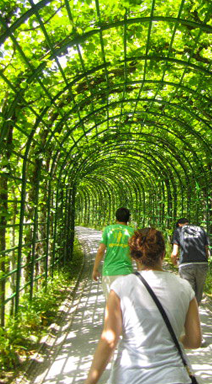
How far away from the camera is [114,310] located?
159cm

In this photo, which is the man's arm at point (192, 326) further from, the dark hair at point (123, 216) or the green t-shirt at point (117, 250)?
the dark hair at point (123, 216)

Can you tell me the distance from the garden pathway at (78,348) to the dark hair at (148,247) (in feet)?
7.16

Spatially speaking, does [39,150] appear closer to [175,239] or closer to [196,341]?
[175,239]

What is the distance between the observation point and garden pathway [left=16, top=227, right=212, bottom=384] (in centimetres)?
345

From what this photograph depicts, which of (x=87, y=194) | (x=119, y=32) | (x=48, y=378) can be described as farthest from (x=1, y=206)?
(x=87, y=194)

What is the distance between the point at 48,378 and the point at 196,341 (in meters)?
2.29

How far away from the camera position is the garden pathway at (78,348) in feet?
11.3

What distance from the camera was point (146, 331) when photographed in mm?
1553

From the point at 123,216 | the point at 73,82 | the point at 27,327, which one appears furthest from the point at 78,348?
the point at 73,82

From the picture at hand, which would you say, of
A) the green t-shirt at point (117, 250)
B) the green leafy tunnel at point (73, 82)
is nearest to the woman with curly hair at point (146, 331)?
the green t-shirt at point (117, 250)

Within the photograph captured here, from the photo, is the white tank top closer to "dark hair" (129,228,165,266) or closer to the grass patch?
"dark hair" (129,228,165,266)

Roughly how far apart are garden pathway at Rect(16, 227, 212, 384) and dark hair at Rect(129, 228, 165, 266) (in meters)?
2.18

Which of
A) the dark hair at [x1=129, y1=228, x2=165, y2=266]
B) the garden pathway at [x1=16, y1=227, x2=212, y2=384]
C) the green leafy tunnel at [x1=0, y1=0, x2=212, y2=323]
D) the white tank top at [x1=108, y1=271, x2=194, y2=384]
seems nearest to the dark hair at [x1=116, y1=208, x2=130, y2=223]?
the green leafy tunnel at [x1=0, y1=0, x2=212, y2=323]

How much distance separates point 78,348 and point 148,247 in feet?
9.90
